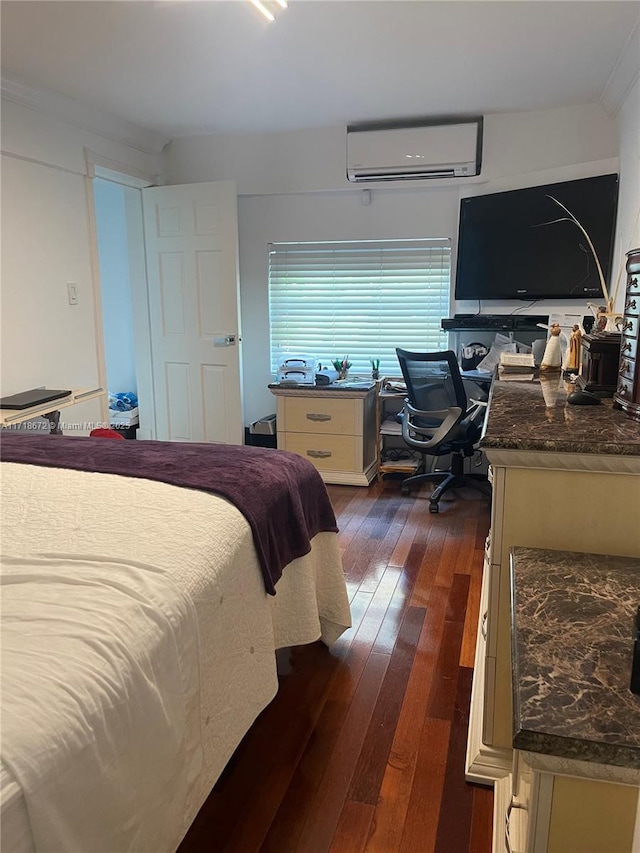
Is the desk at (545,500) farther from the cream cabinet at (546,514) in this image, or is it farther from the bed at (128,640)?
the bed at (128,640)

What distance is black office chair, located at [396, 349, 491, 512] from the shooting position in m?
3.65

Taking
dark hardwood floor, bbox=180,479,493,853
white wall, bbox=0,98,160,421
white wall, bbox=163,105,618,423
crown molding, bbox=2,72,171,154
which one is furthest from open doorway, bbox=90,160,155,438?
dark hardwood floor, bbox=180,479,493,853

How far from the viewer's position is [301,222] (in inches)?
180

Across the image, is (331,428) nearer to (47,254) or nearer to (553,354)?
(553,354)

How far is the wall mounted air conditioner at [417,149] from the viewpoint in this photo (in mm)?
3916

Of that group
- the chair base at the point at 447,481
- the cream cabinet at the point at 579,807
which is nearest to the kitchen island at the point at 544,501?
the cream cabinet at the point at 579,807

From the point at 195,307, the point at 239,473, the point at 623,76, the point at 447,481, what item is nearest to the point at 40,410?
the point at 239,473

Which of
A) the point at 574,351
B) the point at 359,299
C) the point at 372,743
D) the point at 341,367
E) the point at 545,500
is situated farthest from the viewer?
the point at 359,299

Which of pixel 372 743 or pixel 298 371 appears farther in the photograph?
pixel 298 371

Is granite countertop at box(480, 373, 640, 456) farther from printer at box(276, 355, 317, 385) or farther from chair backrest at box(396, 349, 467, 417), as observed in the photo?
printer at box(276, 355, 317, 385)

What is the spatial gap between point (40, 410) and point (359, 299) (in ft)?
8.04

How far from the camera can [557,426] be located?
62.0 inches

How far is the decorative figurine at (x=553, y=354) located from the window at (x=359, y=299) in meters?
1.66

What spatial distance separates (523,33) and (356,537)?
253cm
